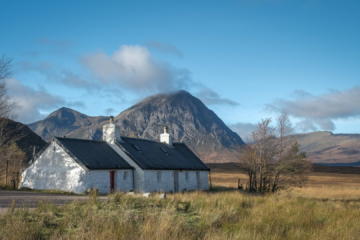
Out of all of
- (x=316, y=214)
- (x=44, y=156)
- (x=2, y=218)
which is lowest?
(x=316, y=214)

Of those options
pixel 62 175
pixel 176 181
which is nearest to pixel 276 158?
pixel 176 181

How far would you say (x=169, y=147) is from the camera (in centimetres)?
3778

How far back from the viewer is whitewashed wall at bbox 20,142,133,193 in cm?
2452

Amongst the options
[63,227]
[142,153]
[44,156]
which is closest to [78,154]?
[44,156]

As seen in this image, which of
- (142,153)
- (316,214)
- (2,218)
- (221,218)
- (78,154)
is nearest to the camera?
(2,218)

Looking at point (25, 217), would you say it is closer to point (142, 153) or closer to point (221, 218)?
point (221, 218)

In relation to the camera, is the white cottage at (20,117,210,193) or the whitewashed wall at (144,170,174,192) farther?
the whitewashed wall at (144,170,174,192)

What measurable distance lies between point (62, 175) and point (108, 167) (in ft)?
10.6

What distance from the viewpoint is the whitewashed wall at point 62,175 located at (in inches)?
965

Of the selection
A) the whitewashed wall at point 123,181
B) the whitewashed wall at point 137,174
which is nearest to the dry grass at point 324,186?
the whitewashed wall at point 137,174

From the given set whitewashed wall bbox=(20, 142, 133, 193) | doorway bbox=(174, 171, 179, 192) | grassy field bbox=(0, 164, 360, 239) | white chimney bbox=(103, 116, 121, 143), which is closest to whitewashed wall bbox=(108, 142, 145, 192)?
whitewashed wall bbox=(20, 142, 133, 193)

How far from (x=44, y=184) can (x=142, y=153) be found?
8576 mm

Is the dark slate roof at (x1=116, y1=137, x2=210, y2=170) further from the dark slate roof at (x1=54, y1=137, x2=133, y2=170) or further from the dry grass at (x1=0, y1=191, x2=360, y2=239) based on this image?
the dry grass at (x1=0, y1=191, x2=360, y2=239)

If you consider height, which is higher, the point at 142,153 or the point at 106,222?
the point at 142,153
